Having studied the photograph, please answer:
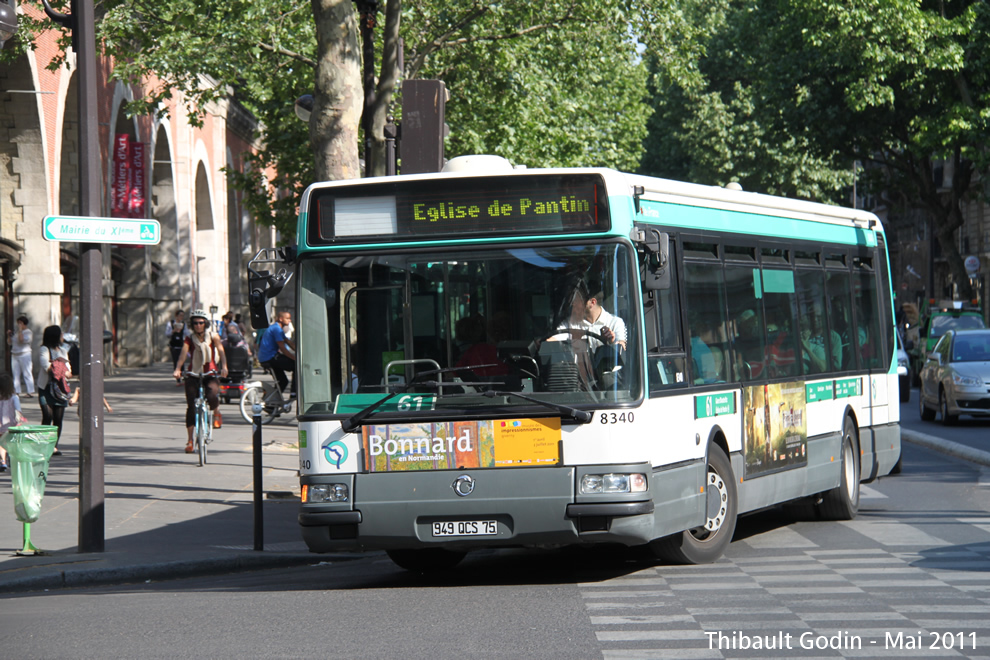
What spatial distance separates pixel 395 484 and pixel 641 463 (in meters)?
1.48

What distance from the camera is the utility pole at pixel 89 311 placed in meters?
10.3

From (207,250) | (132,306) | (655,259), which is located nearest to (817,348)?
(655,259)

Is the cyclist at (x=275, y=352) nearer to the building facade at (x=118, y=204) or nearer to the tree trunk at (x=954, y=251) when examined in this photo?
the building facade at (x=118, y=204)

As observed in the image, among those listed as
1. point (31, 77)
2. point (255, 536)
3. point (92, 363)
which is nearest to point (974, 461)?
point (255, 536)

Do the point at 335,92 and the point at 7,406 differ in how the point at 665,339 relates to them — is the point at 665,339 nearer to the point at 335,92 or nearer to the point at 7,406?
the point at 335,92

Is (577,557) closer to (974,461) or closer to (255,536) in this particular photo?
(255,536)

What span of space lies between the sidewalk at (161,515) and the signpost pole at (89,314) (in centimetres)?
31

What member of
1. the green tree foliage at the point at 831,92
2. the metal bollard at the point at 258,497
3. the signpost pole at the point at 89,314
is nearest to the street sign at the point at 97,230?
the signpost pole at the point at 89,314

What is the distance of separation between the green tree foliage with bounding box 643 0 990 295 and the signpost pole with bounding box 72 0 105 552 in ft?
40.6

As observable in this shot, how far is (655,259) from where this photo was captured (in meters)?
8.49

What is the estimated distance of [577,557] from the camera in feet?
33.6

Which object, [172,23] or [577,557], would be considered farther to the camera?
[172,23]

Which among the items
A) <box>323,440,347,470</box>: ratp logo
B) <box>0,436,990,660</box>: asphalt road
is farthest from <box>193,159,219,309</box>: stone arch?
<box>323,440,347,470</box>: ratp logo

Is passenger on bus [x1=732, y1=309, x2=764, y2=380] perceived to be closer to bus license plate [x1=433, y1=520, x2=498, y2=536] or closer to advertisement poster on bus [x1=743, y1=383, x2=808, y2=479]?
advertisement poster on bus [x1=743, y1=383, x2=808, y2=479]
